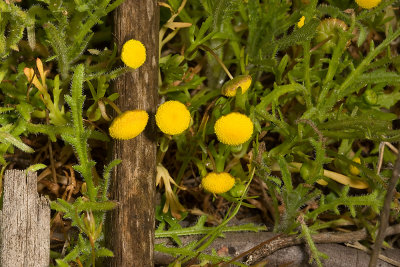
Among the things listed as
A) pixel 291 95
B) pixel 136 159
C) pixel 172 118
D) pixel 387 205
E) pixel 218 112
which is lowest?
pixel 387 205

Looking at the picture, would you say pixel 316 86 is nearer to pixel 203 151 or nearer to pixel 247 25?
pixel 247 25

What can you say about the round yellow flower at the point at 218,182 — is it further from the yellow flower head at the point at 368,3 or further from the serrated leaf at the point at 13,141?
the yellow flower head at the point at 368,3

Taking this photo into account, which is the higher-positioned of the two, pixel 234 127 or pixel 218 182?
pixel 234 127

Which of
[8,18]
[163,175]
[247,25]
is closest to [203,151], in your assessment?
[163,175]

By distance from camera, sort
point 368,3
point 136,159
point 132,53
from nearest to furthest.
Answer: point 132,53
point 136,159
point 368,3

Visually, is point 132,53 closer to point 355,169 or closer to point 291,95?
point 291,95

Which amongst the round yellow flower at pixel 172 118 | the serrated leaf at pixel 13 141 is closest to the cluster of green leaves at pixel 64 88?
the serrated leaf at pixel 13 141

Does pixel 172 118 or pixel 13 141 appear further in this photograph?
pixel 13 141

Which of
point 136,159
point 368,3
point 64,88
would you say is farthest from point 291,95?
point 64,88

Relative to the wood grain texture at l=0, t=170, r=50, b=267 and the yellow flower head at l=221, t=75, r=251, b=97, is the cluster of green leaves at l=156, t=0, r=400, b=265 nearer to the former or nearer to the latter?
the yellow flower head at l=221, t=75, r=251, b=97

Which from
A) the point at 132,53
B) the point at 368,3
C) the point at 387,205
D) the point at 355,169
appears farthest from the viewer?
the point at 355,169
